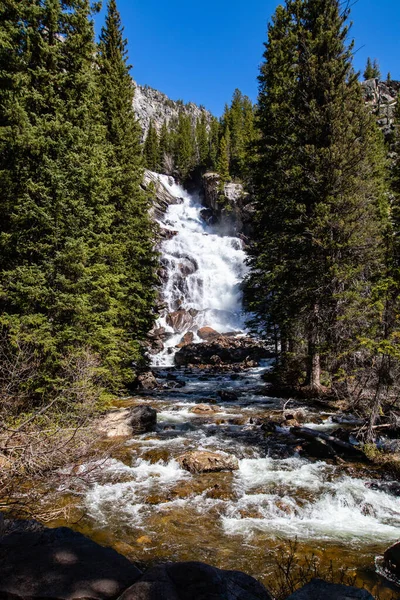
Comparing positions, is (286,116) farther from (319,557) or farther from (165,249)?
(165,249)

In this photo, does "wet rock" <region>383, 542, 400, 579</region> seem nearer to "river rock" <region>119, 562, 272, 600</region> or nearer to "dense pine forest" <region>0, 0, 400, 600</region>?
"dense pine forest" <region>0, 0, 400, 600</region>

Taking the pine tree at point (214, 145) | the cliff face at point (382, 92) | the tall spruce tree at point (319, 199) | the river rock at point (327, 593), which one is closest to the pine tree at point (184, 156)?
the pine tree at point (214, 145)

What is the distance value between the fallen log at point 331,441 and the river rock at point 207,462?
2.59 m

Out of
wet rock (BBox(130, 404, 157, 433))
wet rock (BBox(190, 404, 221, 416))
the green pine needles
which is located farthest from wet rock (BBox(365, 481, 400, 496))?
the green pine needles

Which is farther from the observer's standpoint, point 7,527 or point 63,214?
point 63,214

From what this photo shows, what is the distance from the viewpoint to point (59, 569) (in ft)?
11.1

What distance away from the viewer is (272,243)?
16.1 m

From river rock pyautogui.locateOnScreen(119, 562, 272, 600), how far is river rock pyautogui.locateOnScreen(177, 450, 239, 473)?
5.26 meters

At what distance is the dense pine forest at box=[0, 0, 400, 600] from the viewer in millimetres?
8219

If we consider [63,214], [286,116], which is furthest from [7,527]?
[286,116]

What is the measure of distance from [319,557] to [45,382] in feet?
26.1

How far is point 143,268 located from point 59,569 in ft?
55.3

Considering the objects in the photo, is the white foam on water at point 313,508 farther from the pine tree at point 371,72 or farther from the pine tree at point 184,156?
the pine tree at point 371,72

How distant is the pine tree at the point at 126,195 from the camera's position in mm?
17188
